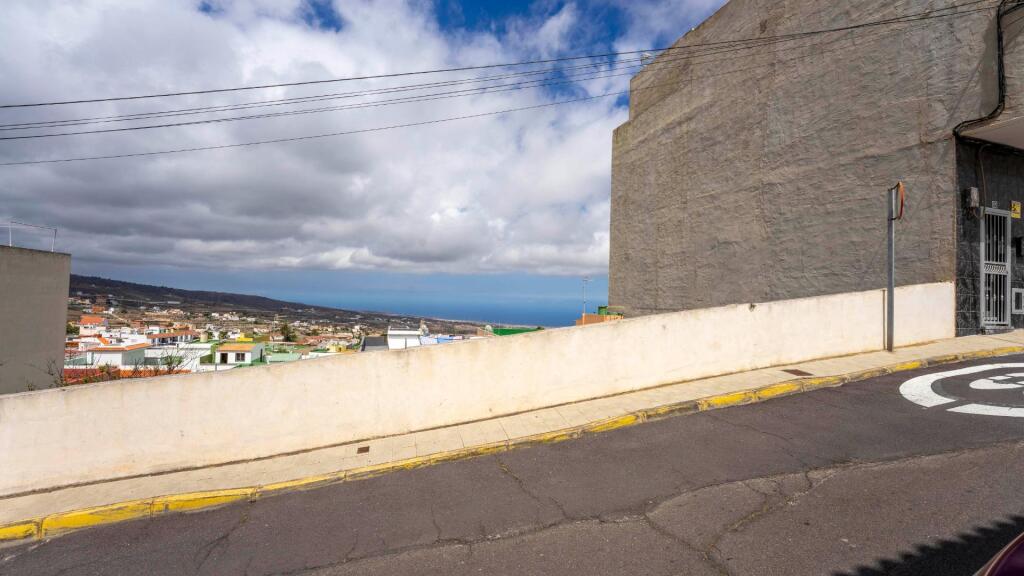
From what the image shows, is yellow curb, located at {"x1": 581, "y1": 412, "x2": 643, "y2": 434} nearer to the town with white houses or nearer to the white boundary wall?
the white boundary wall

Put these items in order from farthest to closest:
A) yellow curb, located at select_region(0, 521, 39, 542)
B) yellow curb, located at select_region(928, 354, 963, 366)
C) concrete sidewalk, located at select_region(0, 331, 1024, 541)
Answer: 1. yellow curb, located at select_region(928, 354, 963, 366)
2. concrete sidewalk, located at select_region(0, 331, 1024, 541)
3. yellow curb, located at select_region(0, 521, 39, 542)

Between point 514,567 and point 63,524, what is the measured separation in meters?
4.97

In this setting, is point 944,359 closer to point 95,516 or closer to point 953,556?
point 953,556

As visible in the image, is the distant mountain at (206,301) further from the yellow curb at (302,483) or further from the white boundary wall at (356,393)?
the yellow curb at (302,483)

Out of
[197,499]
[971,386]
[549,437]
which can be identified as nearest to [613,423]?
[549,437]

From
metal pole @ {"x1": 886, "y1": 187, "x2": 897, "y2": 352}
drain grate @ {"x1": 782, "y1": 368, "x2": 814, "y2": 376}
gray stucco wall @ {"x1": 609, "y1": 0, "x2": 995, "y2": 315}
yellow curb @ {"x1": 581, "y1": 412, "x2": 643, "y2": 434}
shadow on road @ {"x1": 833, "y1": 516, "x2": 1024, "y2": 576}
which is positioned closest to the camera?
shadow on road @ {"x1": 833, "y1": 516, "x2": 1024, "y2": 576}

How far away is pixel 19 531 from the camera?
4.85 meters

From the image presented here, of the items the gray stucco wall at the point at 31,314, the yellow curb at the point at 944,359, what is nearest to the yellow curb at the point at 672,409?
the yellow curb at the point at 944,359

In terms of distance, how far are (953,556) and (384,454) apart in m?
5.42

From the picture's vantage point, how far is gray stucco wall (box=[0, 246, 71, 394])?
1301 cm

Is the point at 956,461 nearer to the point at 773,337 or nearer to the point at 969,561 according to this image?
the point at 969,561

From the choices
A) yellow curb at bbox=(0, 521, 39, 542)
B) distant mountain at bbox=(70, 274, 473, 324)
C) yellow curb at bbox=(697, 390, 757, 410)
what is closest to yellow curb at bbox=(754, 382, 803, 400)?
yellow curb at bbox=(697, 390, 757, 410)

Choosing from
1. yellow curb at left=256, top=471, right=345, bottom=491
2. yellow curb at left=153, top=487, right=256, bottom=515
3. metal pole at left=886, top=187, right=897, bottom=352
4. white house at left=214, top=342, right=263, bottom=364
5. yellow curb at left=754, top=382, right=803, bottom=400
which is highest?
metal pole at left=886, top=187, right=897, bottom=352

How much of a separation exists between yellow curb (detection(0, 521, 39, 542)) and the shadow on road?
731 centimetres
